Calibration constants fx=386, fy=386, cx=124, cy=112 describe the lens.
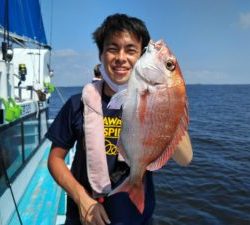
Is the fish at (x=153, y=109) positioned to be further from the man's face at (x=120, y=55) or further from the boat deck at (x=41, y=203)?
the boat deck at (x=41, y=203)

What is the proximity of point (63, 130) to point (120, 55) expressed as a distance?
0.59 metres

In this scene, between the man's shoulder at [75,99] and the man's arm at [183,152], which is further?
the man's shoulder at [75,99]

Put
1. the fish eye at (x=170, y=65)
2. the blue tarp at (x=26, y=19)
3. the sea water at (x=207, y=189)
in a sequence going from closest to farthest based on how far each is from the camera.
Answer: the fish eye at (x=170, y=65), the blue tarp at (x=26, y=19), the sea water at (x=207, y=189)

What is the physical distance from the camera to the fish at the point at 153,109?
1976 millimetres

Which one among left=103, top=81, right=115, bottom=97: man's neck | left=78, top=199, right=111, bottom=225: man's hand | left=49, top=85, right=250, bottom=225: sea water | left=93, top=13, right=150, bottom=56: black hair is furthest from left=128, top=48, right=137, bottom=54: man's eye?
left=49, top=85, right=250, bottom=225: sea water

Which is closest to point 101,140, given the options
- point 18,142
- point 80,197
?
point 80,197

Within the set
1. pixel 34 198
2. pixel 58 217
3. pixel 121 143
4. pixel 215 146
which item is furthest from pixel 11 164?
pixel 215 146

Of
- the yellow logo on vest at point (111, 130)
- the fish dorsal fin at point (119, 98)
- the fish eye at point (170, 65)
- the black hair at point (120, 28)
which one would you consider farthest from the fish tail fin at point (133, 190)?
the black hair at point (120, 28)

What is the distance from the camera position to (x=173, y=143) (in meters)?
2.07

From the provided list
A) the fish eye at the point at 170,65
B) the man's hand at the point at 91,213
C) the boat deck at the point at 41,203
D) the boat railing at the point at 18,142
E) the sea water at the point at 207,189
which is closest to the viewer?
the fish eye at the point at 170,65

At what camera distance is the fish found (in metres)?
1.98

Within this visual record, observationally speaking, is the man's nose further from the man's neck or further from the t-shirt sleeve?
the t-shirt sleeve

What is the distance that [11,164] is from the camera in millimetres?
5984

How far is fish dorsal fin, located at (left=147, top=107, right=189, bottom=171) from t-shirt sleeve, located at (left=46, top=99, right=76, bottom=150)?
1.96 feet
